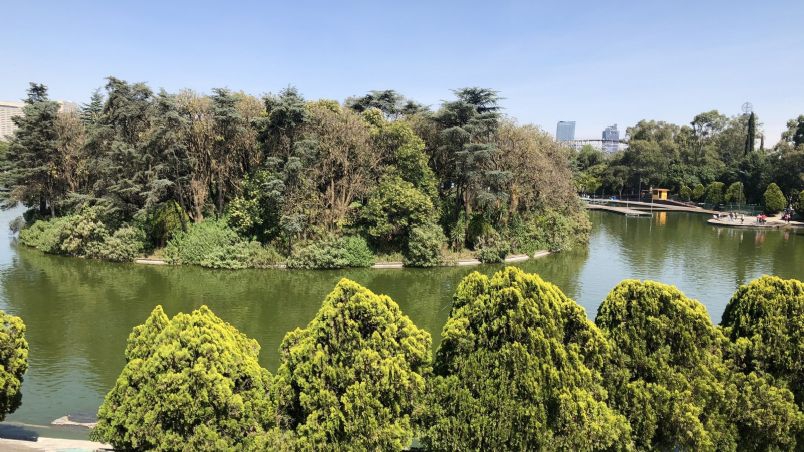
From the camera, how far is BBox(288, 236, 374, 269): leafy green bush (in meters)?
21.9

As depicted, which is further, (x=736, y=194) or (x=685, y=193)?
(x=685, y=193)

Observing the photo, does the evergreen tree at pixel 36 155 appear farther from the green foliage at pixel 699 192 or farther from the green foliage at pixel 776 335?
the green foliage at pixel 699 192

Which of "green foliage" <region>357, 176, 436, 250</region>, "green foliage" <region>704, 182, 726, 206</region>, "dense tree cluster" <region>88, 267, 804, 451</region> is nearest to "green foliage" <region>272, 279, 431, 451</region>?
"dense tree cluster" <region>88, 267, 804, 451</region>

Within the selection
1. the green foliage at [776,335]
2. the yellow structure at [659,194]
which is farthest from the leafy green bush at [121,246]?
the yellow structure at [659,194]

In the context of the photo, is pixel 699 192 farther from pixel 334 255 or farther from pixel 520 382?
pixel 520 382

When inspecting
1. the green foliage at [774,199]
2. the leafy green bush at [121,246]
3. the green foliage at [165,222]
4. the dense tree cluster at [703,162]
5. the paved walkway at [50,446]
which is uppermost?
the dense tree cluster at [703,162]

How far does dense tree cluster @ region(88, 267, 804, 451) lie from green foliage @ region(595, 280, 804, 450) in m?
0.02

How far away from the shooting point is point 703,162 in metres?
61.1

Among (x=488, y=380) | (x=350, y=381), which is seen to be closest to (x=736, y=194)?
(x=488, y=380)

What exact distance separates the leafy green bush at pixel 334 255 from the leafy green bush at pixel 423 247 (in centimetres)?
180

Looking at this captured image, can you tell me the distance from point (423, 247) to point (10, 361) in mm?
16813

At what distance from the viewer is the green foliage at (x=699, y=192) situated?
5618 centimetres

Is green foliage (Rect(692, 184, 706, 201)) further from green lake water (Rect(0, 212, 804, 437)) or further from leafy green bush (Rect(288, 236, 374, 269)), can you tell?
leafy green bush (Rect(288, 236, 374, 269))

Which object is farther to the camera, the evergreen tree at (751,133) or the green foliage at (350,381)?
the evergreen tree at (751,133)
